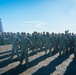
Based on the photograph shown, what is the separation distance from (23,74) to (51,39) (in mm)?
8590

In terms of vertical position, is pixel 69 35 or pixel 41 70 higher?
pixel 69 35

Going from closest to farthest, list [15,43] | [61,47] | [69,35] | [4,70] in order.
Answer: [4,70]
[15,43]
[61,47]
[69,35]

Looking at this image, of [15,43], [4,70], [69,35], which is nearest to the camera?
[4,70]

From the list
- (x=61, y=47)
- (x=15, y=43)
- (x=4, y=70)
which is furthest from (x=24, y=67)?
(x=61, y=47)

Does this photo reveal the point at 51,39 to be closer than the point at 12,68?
No

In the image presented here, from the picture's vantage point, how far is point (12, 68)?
1295 cm

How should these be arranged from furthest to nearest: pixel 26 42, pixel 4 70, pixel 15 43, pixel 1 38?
pixel 1 38 → pixel 15 43 → pixel 26 42 → pixel 4 70

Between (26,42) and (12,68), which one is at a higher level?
(26,42)

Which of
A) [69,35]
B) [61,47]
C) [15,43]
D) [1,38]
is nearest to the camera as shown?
[15,43]

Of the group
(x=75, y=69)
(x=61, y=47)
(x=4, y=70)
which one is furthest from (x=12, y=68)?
(x=61, y=47)

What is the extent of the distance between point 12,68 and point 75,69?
14.8 ft

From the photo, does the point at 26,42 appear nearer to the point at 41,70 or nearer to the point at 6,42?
the point at 41,70

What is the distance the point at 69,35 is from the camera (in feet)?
Result: 70.0

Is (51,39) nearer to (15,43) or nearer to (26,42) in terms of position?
(15,43)
